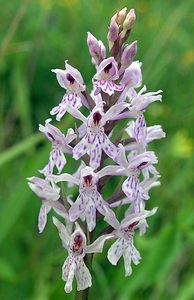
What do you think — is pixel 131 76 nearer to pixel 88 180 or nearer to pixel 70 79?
pixel 70 79

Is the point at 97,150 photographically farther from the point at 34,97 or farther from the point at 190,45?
the point at 190,45

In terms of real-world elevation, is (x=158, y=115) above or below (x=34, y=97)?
below

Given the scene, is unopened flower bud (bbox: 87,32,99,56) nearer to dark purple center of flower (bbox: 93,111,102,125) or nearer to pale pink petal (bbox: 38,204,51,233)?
dark purple center of flower (bbox: 93,111,102,125)

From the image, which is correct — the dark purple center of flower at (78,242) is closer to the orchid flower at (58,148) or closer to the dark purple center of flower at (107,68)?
the orchid flower at (58,148)

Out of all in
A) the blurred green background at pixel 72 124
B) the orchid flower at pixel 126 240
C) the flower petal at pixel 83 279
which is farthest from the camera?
the blurred green background at pixel 72 124

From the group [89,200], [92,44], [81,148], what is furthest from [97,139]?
[92,44]

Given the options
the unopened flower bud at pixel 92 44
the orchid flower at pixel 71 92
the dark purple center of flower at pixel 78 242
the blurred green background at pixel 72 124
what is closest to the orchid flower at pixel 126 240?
the dark purple center of flower at pixel 78 242

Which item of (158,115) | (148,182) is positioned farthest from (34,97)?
(148,182)
